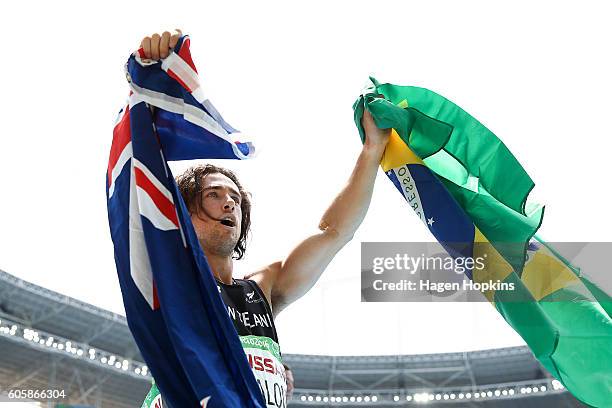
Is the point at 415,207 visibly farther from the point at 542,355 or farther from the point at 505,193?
the point at 542,355

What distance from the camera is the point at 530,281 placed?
13.4ft

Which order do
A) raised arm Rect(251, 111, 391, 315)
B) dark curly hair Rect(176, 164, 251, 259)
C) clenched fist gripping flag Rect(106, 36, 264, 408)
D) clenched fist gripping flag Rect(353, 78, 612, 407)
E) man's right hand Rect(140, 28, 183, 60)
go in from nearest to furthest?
clenched fist gripping flag Rect(106, 36, 264, 408), man's right hand Rect(140, 28, 183, 60), dark curly hair Rect(176, 164, 251, 259), raised arm Rect(251, 111, 391, 315), clenched fist gripping flag Rect(353, 78, 612, 407)

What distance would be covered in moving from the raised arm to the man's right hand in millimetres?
1080

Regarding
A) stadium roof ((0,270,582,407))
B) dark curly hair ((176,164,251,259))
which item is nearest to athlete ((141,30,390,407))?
dark curly hair ((176,164,251,259))

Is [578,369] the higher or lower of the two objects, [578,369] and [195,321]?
the lower

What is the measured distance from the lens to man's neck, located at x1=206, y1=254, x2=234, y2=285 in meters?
3.19

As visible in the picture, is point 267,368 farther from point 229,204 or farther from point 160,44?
point 160,44

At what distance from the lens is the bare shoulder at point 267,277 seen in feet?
11.1

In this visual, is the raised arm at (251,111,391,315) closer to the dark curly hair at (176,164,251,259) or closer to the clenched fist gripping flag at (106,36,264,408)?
the dark curly hair at (176,164,251,259)

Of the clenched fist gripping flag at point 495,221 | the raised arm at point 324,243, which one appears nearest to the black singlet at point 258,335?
the raised arm at point 324,243

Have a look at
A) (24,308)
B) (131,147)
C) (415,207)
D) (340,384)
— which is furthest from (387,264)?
(340,384)

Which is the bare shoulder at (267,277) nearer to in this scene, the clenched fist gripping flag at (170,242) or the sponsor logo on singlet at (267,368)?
the sponsor logo on singlet at (267,368)

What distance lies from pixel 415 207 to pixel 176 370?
6.40 ft

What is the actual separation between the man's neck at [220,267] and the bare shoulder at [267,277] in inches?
7.1
